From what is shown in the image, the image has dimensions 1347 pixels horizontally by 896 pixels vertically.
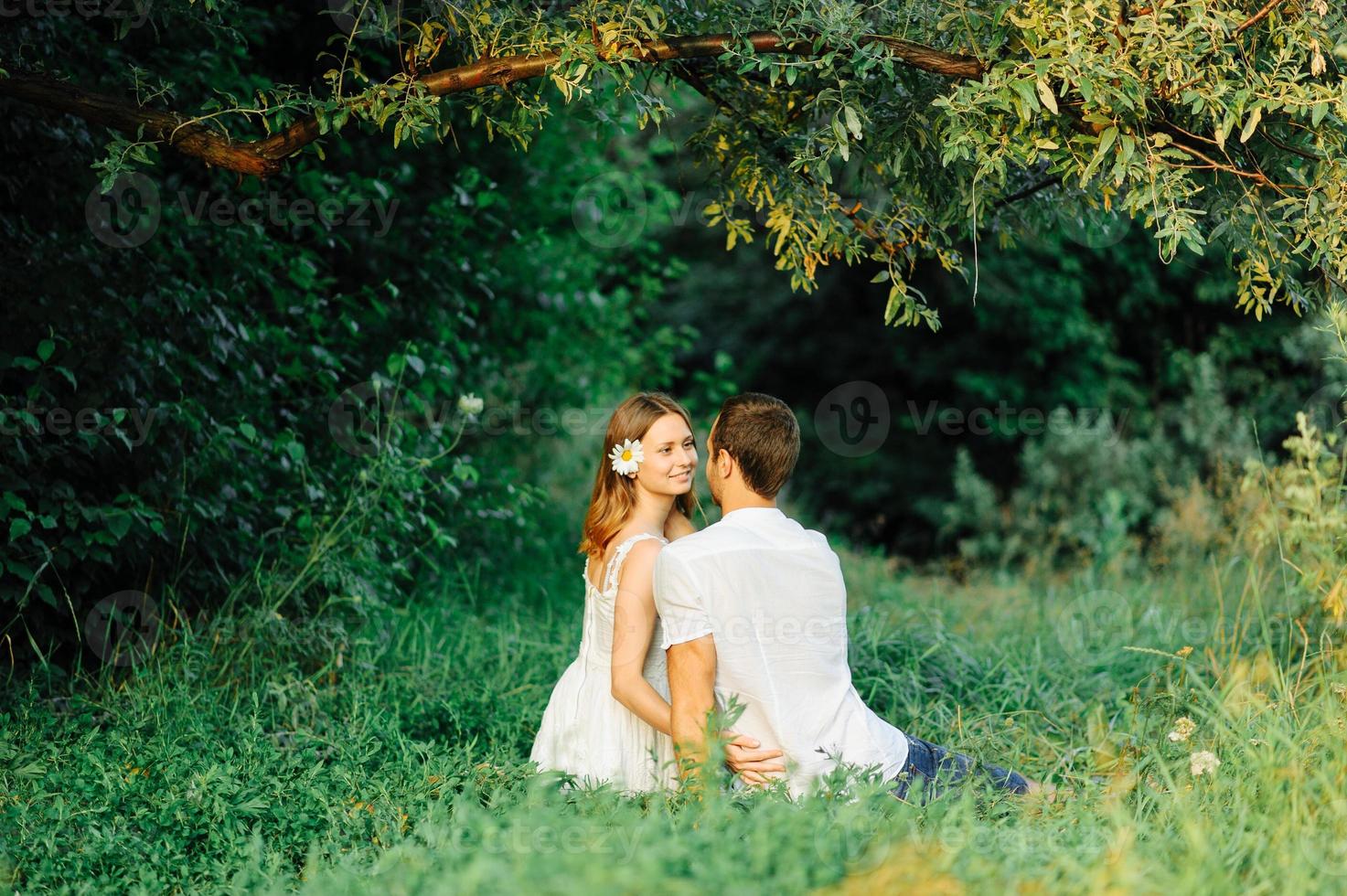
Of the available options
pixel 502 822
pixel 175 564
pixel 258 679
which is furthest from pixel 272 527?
pixel 502 822

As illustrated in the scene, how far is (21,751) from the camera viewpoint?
11.9 feet

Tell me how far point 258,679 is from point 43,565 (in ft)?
2.91

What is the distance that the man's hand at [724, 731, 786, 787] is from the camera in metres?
3.01

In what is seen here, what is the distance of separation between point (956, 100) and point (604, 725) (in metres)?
1.98

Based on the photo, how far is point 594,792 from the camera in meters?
2.95

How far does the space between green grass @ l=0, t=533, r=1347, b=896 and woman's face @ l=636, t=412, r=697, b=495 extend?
3.01ft

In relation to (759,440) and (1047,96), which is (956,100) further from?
(759,440)

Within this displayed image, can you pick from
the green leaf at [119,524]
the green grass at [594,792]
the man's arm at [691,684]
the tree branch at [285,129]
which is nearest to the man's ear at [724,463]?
the man's arm at [691,684]

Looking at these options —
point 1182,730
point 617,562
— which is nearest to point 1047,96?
point 617,562

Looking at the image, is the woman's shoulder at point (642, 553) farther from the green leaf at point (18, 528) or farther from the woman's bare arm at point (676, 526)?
the green leaf at point (18, 528)

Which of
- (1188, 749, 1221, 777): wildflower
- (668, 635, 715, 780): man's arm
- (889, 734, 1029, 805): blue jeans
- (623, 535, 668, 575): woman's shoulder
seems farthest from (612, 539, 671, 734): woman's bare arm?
(1188, 749, 1221, 777): wildflower

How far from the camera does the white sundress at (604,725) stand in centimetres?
336

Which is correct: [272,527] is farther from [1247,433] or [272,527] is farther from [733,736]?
[1247,433]

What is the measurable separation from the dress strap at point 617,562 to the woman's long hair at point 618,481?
0.10 meters
